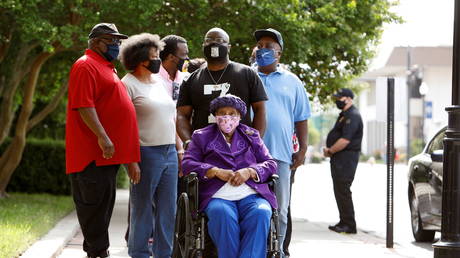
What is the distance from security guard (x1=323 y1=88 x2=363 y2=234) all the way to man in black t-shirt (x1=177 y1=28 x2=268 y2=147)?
225 inches

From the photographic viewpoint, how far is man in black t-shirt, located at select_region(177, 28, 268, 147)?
802 centimetres

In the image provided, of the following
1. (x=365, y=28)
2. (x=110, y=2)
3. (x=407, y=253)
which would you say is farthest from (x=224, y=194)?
(x=365, y=28)

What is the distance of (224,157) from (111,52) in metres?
1.18

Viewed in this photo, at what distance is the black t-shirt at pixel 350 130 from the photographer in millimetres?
13805

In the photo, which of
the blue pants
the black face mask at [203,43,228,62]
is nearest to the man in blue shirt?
the black face mask at [203,43,228,62]

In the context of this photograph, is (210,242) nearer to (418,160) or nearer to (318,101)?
(418,160)

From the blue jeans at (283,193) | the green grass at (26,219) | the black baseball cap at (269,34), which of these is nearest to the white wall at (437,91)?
the green grass at (26,219)

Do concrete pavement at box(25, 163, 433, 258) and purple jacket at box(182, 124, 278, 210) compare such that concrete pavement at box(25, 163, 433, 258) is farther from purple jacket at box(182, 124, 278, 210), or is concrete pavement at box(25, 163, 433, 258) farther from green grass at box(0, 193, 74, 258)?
purple jacket at box(182, 124, 278, 210)

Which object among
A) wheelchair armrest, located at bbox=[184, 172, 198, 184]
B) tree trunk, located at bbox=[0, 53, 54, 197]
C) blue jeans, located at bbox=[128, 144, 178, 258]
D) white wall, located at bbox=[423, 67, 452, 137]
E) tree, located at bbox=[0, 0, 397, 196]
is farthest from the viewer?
white wall, located at bbox=[423, 67, 452, 137]

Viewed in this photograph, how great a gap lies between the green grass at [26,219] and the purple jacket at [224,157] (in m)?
2.29

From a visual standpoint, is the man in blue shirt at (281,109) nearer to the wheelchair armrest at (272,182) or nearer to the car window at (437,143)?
the wheelchair armrest at (272,182)

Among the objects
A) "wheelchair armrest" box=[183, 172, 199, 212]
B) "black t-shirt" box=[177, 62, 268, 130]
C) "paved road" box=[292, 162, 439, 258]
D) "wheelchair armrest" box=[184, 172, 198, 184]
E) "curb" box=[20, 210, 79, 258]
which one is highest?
"black t-shirt" box=[177, 62, 268, 130]

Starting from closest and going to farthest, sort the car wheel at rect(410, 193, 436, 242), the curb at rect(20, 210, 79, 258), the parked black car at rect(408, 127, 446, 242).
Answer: the curb at rect(20, 210, 79, 258)
the parked black car at rect(408, 127, 446, 242)
the car wheel at rect(410, 193, 436, 242)

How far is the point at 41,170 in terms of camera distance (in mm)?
23000
